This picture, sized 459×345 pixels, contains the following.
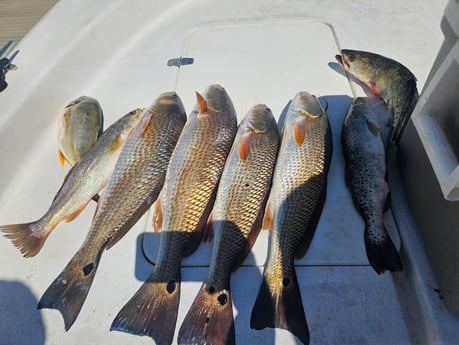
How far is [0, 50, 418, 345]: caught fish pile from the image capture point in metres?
1.43

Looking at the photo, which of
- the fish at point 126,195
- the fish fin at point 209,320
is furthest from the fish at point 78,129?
the fish fin at point 209,320

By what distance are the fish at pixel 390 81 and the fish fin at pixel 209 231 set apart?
3.64 ft

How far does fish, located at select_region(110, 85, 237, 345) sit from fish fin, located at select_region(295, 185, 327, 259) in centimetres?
51

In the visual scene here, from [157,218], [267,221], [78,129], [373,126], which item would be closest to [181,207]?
[157,218]

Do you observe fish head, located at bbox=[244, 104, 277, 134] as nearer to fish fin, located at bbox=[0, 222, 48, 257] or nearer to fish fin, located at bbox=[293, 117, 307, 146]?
fish fin, located at bbox=[293, 117, 307, 146]

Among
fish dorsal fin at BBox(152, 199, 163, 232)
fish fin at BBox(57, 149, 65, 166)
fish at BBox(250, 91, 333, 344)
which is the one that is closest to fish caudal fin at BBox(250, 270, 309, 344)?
fish at BBox(250, 91, 333, 344)

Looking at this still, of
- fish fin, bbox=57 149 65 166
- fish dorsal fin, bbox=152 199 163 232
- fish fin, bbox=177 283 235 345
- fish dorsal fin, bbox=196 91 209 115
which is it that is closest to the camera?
fish fin, bbox=177 283 235 345

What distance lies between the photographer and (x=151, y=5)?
9.73 ft

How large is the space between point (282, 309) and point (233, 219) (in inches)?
18.7

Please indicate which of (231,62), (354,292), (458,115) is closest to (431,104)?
(458,115)

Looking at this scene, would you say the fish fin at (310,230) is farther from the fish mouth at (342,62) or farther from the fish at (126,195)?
the fish mouth at (342,62)

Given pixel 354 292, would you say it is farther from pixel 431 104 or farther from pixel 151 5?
pixel 151 5

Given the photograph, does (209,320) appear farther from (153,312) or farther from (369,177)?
(369,177)

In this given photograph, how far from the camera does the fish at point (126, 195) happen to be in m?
1.49
